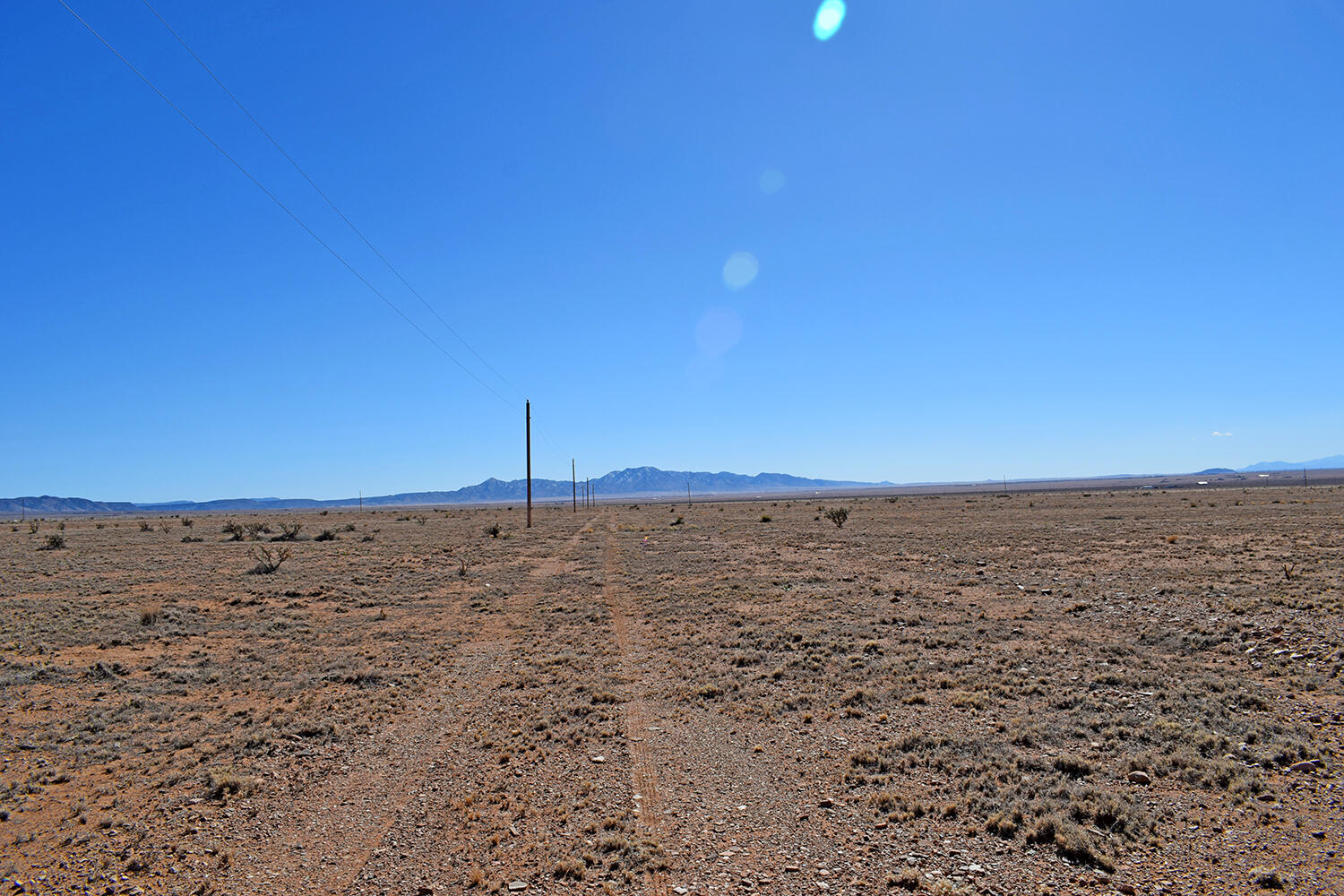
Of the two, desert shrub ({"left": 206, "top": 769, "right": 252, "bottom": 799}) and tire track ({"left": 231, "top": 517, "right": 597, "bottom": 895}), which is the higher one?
desert shrub ({"left": 206, "top": 769, "right": 252, "bottom": 799})

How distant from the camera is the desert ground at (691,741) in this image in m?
5.79

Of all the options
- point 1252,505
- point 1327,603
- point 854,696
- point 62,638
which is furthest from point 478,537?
point 1252,505

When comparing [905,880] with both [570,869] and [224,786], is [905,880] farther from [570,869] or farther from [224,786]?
[224,786]

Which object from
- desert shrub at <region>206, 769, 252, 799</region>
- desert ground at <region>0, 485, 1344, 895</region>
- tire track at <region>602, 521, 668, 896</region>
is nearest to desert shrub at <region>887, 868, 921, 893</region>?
desert ground at <region>0, 485, 1344, 895</region>

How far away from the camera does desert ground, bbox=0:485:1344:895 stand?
579 cm

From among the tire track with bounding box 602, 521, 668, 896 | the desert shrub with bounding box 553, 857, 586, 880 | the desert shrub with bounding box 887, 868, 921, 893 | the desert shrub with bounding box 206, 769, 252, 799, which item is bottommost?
the desert shrub with bounding box 887, 868, 921, 893

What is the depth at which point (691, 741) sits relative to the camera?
8.72 metres

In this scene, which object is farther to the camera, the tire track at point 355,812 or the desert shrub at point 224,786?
the desert shrub at point 224,786

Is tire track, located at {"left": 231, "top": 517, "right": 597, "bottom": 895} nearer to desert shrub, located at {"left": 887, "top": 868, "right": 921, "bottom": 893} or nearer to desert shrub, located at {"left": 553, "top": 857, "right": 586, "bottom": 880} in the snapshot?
desert shrub, located at {"left": 553, "top": 857, "right": 586, "bottom": 880}

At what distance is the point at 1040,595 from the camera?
18.5m

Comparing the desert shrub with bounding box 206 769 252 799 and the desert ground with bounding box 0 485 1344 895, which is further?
the desert shrub with bounding box 206 769 252 799

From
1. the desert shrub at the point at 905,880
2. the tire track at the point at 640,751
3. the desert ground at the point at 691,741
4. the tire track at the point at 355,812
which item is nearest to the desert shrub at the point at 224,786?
the desert ground at the point at 691,741

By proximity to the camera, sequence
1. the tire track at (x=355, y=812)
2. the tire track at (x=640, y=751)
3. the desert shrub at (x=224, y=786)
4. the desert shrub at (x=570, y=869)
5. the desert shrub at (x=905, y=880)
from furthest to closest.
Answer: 1. the desert shrub at (x=224, y=786)
2. the tire track at (x=640, y=751)
3. the tire track at (x=355, y=812)
4. the desert shrub at (x=570, y=869)
5. the desert shrub at (x=905, y=880)

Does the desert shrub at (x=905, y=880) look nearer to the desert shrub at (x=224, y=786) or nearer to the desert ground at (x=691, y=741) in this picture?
the desert ground at (x=691, y=741)
